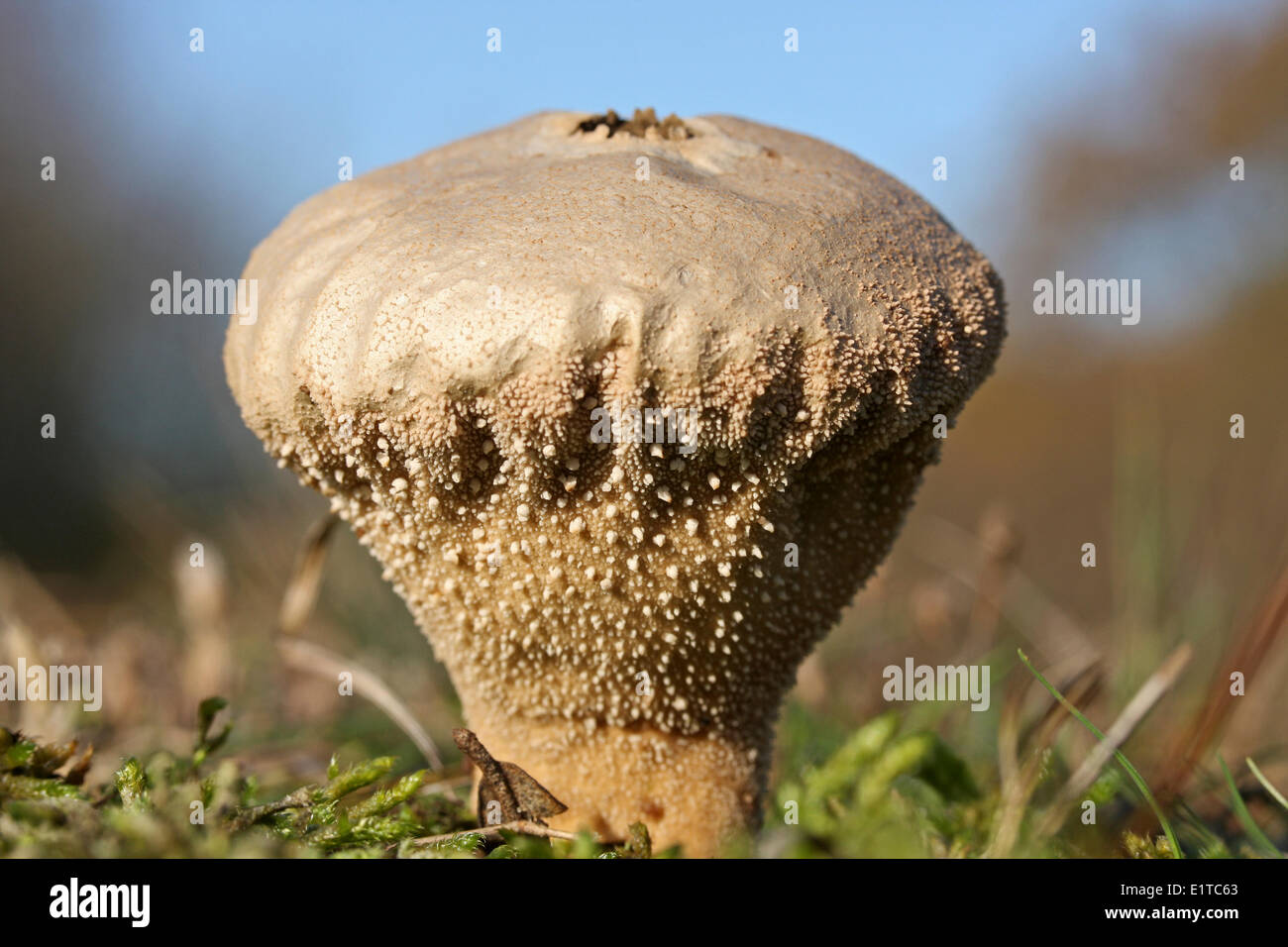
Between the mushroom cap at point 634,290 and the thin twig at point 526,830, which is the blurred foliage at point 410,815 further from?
the mushroom cap at point 634,290

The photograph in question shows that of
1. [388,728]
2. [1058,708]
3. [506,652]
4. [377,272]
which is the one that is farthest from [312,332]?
[388,728]

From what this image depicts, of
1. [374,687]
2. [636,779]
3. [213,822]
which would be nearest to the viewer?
[213,822]

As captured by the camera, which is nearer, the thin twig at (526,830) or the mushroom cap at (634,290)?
the mushroom cap at (634,290)

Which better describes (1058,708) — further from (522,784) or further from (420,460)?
(420,460)

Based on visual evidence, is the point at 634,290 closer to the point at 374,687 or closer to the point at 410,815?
the point at 410,815

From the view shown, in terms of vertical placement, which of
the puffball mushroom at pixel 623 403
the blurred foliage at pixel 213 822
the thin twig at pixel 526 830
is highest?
the puffball mushroom at pixel 623 403

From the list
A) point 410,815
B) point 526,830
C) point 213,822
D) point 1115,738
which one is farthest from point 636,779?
point 1115,738

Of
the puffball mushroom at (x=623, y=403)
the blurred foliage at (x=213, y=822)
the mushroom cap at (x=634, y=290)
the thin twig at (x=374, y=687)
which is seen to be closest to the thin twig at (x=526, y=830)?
the blurred foliage at (x=213, y=822)

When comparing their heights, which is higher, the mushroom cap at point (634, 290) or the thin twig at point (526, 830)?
the mushroom cap at point (634, 290)
